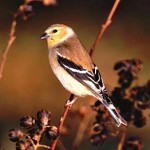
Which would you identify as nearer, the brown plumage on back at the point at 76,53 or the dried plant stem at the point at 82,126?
the dried plant stem at the point at 82,126

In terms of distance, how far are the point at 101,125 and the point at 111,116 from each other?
10cm

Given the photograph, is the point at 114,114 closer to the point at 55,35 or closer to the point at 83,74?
the point at 83,74

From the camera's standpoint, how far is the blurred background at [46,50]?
7.75 metres

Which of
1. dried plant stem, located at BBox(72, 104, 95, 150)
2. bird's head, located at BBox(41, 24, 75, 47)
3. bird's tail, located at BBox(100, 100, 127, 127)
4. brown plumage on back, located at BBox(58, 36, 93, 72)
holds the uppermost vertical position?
bird's head, located at BBox(41, 24, 75, 47)

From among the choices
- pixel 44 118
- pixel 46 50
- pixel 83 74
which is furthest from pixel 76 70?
pixel 46 50

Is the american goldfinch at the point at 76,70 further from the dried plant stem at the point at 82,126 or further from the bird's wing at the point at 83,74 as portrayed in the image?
the dried plant stem at the point at 82,126

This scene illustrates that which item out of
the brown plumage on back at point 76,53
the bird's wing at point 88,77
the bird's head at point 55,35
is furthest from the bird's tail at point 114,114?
the bird's head at point 55,35

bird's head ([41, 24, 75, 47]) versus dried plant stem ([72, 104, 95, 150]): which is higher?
bird's head ([41, 24, 75, 47])

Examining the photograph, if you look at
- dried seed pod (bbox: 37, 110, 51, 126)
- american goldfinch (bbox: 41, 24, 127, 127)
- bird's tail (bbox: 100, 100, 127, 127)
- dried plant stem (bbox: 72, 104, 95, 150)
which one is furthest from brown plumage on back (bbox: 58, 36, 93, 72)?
dried seed pod (bbox: 37, 110, 51, 126)

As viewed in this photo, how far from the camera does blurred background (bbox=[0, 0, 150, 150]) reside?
7746mm

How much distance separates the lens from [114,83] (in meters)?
8.41

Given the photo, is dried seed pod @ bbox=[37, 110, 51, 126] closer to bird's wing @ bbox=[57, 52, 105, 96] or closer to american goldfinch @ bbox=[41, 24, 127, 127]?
american goldfinch @ bbox=[41, 24, 127, 127]

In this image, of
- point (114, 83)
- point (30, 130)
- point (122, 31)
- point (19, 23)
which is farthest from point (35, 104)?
point (30, 130)

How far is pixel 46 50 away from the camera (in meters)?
9.09
